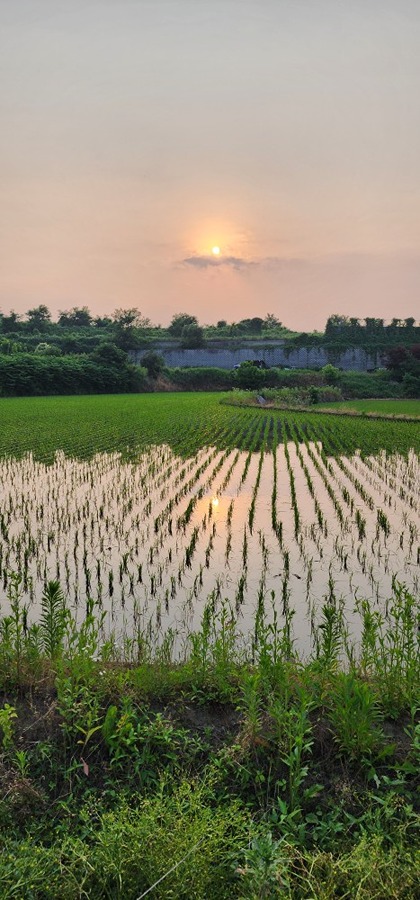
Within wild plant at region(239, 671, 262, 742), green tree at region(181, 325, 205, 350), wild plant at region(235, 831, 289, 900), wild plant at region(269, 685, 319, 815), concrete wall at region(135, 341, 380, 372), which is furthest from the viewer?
green tree at region(181, 325, 205, 350)

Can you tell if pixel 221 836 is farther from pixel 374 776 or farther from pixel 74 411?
pixel 74 411

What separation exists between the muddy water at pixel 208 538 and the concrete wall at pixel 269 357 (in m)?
43.3

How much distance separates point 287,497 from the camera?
10328 millimetres

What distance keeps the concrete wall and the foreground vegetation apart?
5278 cm

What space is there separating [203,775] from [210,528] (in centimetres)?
513

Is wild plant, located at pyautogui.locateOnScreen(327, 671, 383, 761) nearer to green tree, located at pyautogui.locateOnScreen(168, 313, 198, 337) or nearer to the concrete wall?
the concrete wall

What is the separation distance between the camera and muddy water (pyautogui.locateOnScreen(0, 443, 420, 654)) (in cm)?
565

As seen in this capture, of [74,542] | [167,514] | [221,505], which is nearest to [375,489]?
[221,505]

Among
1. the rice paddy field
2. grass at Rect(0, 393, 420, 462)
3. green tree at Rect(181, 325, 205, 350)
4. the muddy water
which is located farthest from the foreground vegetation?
green tree at Rect(181, 325, 205, 350)

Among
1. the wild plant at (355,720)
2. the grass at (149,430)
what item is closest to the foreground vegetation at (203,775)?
the wild plant at (355,720)

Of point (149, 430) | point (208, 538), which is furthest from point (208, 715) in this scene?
point (149, 430)

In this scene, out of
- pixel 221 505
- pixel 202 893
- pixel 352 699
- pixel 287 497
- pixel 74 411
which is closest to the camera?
pixel 202 893

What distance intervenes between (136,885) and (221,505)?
24.0 ft

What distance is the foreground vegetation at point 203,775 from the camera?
8.10 ft
